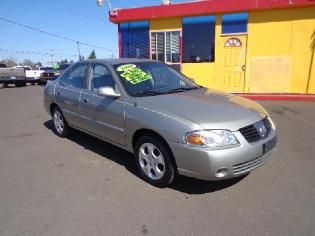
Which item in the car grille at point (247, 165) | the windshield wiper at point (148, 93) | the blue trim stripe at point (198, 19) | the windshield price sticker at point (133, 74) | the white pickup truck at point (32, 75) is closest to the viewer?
the car grille at point (247, 165)

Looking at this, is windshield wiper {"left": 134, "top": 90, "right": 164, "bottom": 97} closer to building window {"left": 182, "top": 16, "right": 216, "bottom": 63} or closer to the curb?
the curb

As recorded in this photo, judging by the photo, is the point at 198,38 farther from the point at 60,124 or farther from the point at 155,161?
the point at 155,161

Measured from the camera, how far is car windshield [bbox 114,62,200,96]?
482 cm

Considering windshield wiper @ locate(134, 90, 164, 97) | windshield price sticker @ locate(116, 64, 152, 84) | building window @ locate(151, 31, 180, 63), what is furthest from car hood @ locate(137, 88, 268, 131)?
building window @ locate(151, 31, 180, 63)

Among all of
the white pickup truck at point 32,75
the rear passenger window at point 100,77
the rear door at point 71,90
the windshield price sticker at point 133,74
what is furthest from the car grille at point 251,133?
the white pickup truck at point 32,75

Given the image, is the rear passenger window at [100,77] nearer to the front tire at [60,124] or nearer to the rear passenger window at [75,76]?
the rear passenger window at [75,76]

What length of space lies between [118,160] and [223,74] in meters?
7.92

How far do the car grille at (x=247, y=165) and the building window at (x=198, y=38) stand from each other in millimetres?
8891

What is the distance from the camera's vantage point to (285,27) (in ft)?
36.8

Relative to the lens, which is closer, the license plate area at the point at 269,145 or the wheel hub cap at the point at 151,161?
the license plate area at the point at 269,145

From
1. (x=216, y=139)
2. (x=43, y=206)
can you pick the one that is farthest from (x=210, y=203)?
(x=43, y=206)

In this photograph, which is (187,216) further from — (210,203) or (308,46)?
(308,46)

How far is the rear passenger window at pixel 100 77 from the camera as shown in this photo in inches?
200

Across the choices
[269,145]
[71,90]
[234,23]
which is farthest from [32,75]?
[269,145]
